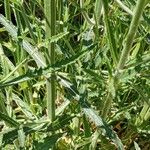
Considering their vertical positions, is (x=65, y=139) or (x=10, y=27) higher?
(x=10, y=27)

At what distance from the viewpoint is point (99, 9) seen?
2.77 feet

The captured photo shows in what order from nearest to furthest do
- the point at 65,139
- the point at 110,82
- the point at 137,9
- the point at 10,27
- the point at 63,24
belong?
the point at 137,9 < the point at 110,82 < the point at 10,27 < the point at 63,24 < the point at 65,139

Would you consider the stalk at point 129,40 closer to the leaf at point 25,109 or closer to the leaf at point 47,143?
the leaf at point 47,143

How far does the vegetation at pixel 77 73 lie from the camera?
2.08 ft

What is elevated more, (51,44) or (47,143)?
(51,44)

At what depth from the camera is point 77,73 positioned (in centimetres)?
90

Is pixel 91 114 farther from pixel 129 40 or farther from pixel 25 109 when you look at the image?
pixel 25 109

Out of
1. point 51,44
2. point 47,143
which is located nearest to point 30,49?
point 51,44

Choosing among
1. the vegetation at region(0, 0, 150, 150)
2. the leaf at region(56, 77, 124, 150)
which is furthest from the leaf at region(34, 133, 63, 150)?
the leaf at region(56, 77, 124, 150)

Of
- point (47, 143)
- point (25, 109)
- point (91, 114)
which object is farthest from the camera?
point (25, 109)

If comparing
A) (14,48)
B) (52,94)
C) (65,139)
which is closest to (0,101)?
(52,94)

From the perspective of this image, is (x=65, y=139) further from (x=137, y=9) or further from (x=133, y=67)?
(x=137, y=9)

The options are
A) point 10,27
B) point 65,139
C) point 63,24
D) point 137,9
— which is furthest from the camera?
point 65,139

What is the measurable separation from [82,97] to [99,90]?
0.49 feet
